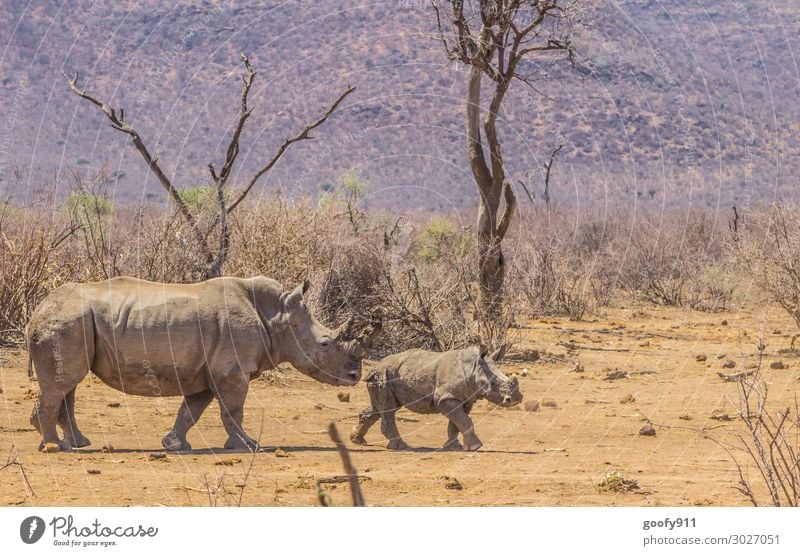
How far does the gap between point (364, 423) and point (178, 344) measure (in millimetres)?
2056

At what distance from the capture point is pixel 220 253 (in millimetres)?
17250

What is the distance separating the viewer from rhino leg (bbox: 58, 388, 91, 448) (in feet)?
39.3

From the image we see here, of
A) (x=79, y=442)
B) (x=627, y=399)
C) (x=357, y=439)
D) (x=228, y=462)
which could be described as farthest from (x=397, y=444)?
(x=627, y=399)

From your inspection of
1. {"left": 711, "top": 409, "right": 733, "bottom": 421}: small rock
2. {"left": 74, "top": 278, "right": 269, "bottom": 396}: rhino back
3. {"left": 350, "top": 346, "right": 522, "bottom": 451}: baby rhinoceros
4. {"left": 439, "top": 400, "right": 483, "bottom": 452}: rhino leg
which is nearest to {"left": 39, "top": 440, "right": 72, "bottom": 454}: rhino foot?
{"left": 74, "top": 278, "right": 269, "bottom": 396}: rhino back

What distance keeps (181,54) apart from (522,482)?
43.3m

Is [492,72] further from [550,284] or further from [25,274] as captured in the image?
[25,274]

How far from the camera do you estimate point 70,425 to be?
39.3 feet

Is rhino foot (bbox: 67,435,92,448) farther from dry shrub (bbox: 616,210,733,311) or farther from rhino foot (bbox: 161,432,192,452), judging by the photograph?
dry shrub (bbox: 616,210,733,311)

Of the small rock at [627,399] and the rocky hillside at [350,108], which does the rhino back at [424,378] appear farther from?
the rocky hillside at [350,108]

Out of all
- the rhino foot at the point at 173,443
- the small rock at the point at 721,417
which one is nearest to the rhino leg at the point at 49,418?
the rhino foot at the point at 173,443

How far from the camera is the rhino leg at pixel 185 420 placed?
1202cm

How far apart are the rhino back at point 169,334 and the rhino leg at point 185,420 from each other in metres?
0.11
